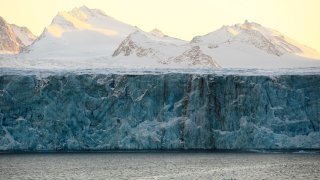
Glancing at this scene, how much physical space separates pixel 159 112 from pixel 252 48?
59.1m

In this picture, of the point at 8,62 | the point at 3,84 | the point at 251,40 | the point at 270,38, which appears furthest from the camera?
the point at 270,38

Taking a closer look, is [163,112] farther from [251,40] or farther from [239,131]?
[251,40]

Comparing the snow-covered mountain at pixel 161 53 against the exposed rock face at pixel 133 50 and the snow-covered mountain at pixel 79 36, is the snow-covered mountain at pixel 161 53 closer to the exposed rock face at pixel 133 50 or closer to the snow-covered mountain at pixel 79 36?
the exposed rock face at pixel 133 50

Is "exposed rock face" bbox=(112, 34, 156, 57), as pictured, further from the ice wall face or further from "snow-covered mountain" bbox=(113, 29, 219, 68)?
the ice wall face

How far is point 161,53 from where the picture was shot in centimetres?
14062

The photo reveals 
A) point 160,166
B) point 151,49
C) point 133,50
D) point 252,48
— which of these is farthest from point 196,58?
point 160,166

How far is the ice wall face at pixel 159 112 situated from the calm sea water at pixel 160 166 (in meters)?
1.81

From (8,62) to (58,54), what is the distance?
1281 inches

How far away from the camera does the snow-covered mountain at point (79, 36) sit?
158025 millimetres

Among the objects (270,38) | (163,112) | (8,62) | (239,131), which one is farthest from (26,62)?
(270,38)

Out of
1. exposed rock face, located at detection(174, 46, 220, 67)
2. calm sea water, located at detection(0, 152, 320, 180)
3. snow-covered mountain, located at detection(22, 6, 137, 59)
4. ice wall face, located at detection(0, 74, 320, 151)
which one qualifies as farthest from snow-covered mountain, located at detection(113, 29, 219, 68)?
calm sea water, located at detection(0, 152, 320, 180)

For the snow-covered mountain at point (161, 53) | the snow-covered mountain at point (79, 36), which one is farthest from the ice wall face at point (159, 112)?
the snow-covered mountain at point (79, 36)

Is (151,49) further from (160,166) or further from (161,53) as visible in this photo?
(160,166)

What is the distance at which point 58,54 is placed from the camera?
15400cm
